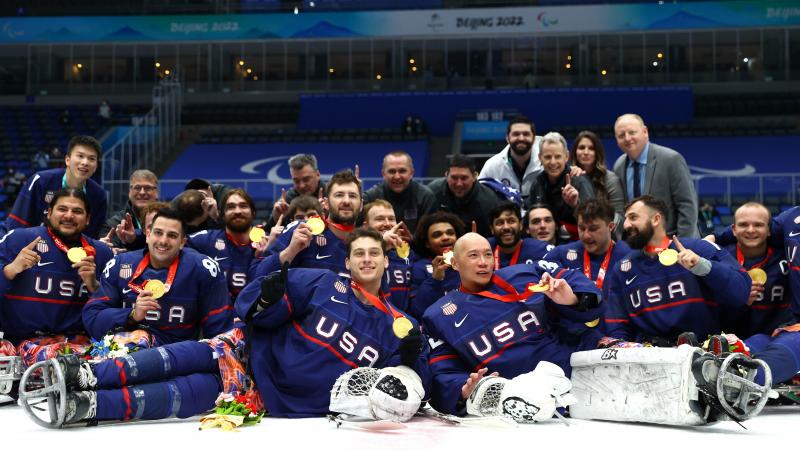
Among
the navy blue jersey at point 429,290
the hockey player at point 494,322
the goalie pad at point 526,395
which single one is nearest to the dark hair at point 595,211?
the hockey player at point 494,322

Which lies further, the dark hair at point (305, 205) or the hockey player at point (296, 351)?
the dark hair at point (305, 205)

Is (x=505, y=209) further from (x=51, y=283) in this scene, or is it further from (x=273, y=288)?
(x=51, y=283)

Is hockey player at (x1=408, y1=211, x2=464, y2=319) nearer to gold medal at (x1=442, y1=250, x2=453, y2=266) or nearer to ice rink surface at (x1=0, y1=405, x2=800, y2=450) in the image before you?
gold medal at (x1=442, y1=250, x2=453, y2=266)

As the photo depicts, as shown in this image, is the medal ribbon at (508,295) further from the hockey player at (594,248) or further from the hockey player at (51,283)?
the hockey player at (51,283)

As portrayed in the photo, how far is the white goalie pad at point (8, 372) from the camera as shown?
5.68 meters

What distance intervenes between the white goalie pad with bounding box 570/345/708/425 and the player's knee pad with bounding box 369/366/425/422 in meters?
1.06

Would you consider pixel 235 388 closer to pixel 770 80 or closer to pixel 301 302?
pixel 301 302

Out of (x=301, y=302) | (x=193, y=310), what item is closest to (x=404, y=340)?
(x=301, y=302)

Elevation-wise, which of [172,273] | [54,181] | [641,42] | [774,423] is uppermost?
[641,42]

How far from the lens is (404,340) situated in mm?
5004

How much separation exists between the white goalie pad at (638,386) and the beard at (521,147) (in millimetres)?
2466

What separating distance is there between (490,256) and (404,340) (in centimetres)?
85

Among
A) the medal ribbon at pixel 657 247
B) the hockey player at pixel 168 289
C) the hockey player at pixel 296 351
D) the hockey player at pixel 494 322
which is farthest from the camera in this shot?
the medal ribbon at pixel 657 247

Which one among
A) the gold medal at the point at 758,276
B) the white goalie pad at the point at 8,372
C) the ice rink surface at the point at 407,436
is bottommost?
the ice rink surface at the point at 407,436
